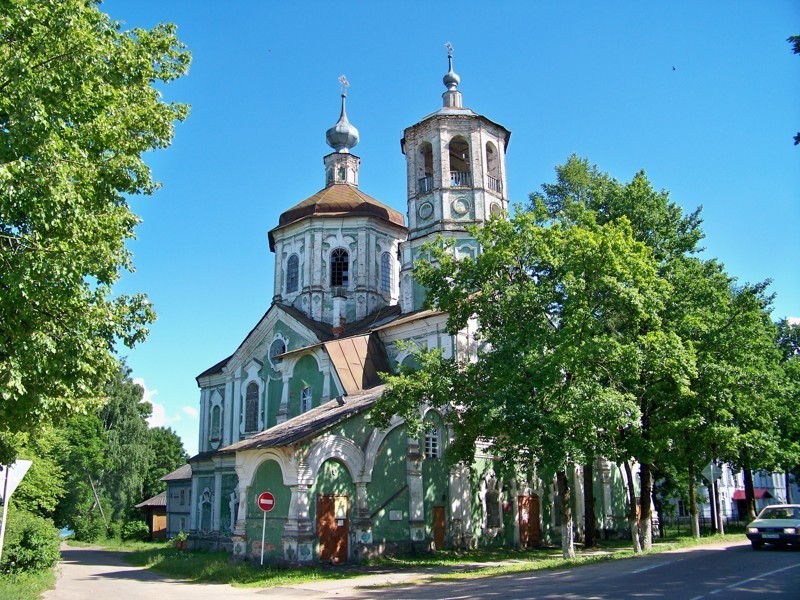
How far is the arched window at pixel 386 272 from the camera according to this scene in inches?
1316

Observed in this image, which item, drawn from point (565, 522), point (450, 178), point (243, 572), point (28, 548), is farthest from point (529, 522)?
point (28, 548)

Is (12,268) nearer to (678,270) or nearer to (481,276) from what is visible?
(481,276)

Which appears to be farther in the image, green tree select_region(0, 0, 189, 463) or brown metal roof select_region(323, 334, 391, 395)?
brown metal roof select_region(323, 334, 391, 395)

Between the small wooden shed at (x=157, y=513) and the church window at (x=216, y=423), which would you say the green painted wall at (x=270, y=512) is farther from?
the small wooden shed at (x=157, y=513)

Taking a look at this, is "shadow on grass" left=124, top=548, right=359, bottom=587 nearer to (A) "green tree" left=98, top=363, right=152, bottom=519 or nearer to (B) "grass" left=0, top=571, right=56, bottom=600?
(B) "grass" left=0, top=571, right=56, bottom=600

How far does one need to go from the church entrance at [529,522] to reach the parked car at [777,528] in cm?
956

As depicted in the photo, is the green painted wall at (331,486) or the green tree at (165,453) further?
the green tree at (165,453)

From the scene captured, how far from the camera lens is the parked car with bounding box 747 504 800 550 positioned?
16844 millimetres

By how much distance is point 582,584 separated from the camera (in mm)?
11922

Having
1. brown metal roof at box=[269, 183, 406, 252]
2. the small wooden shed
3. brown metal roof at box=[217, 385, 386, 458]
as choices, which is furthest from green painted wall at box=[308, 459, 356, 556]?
the small wooden shed

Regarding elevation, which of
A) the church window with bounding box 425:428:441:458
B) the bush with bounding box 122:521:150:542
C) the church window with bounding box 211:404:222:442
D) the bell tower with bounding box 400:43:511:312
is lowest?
the bush with bounding box 122:521:150:542

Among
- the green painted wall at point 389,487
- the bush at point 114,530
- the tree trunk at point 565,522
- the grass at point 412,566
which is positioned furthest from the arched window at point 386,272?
the bush at point 114,530

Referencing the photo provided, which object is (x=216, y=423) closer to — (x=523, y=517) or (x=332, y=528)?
(x=332, y=528)

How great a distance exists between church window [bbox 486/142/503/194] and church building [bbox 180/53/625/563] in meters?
0.06
